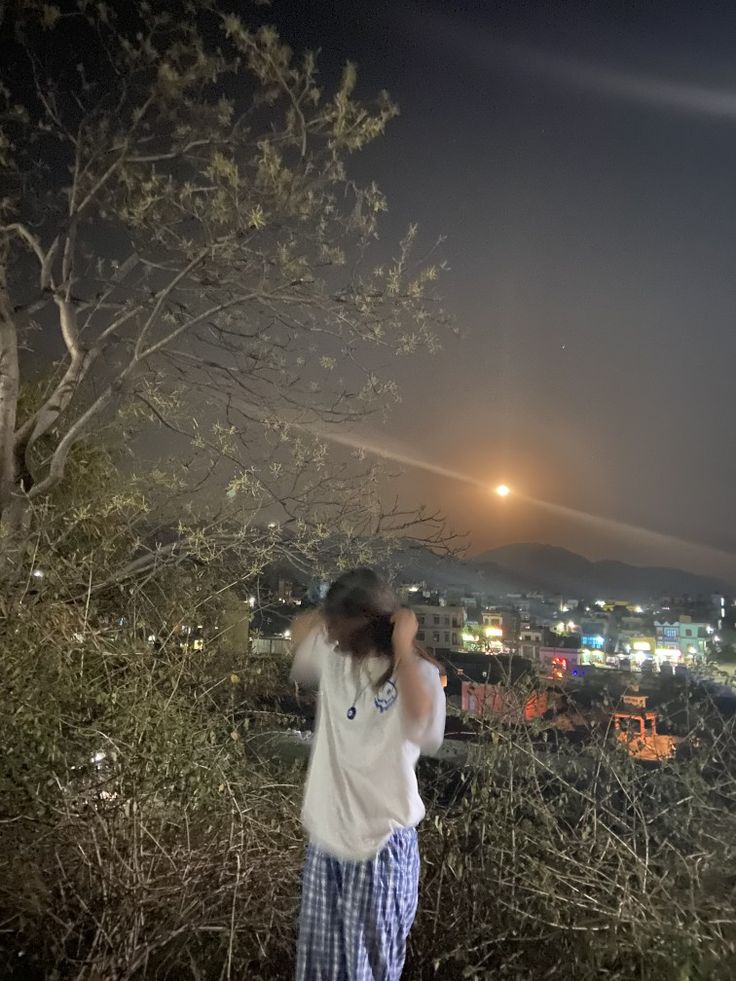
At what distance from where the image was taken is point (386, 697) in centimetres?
185

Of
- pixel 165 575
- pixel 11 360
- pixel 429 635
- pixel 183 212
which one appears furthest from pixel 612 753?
pixel 11 360

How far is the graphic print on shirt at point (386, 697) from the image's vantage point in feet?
6.06

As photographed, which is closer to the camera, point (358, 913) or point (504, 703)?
point (358, 913)

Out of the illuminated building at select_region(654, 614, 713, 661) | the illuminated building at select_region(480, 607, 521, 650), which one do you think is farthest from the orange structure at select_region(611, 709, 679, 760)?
the illuminated building at select_region(480, 607, 521, 650)

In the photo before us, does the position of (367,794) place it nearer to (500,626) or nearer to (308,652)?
(308,652)

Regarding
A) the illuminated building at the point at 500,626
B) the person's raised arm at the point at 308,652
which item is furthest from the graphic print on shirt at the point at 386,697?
the illuminated building at the point at 500,626

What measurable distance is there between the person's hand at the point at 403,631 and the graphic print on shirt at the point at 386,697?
87mm

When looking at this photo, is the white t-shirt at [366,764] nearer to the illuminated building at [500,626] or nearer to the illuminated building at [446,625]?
the illuminated building at [446,625]

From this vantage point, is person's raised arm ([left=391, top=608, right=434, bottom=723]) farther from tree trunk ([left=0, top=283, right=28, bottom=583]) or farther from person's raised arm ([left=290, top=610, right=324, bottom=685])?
Result: tree trunk ([left=0, top=283, right=28, bottom=583])

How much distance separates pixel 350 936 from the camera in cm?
181

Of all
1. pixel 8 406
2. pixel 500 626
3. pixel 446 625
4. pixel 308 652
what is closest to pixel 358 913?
pixel 308 652

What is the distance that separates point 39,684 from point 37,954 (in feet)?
3.76

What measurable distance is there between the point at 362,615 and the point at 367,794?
433mm

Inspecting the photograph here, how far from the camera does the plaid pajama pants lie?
71.3 inches
